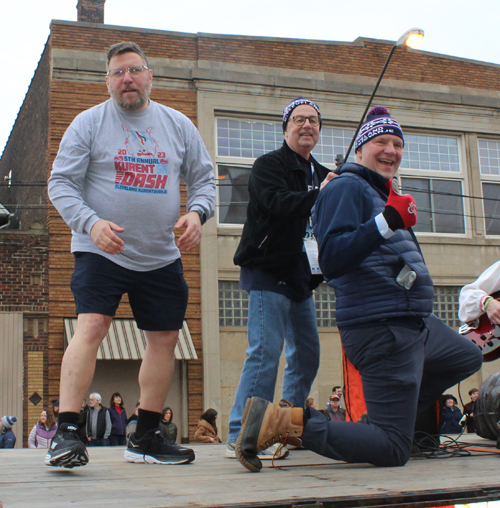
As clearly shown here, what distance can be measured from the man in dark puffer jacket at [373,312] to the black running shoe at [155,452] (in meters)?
0.59

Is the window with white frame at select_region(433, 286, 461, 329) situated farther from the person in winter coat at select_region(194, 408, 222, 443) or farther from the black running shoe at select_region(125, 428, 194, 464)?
the black running shoe at select_region(125, 428, 194, 464)

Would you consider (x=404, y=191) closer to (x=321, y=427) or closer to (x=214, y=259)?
(x=214, y=259)

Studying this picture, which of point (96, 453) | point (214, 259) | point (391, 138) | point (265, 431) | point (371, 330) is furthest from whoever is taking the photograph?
point (214, 259)

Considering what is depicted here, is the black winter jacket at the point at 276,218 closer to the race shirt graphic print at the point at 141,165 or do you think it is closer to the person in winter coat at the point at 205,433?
the race shirt graphic print at the point at 141,165

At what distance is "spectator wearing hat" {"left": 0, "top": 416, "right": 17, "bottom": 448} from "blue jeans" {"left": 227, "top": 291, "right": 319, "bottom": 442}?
9.37 metres

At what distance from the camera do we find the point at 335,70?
58.4ft

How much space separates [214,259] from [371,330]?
12414 millimetres

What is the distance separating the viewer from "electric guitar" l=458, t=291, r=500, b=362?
488cm

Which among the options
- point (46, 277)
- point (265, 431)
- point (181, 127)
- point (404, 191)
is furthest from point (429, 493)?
point (404, 191)

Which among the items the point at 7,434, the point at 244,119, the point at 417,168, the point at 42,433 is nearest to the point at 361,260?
the point at 42,433

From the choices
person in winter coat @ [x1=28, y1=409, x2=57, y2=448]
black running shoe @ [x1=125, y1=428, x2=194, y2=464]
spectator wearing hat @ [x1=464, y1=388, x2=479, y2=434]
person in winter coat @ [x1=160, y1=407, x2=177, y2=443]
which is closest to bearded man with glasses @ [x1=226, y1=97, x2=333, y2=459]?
black running shoe @ [x1=125, y1=428, x2=194, y2=464]

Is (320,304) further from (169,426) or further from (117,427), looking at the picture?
(117,427)

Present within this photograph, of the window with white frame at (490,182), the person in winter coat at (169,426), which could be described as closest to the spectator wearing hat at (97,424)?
the person in winter coat at (169,426)

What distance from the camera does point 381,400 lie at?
138 inches
